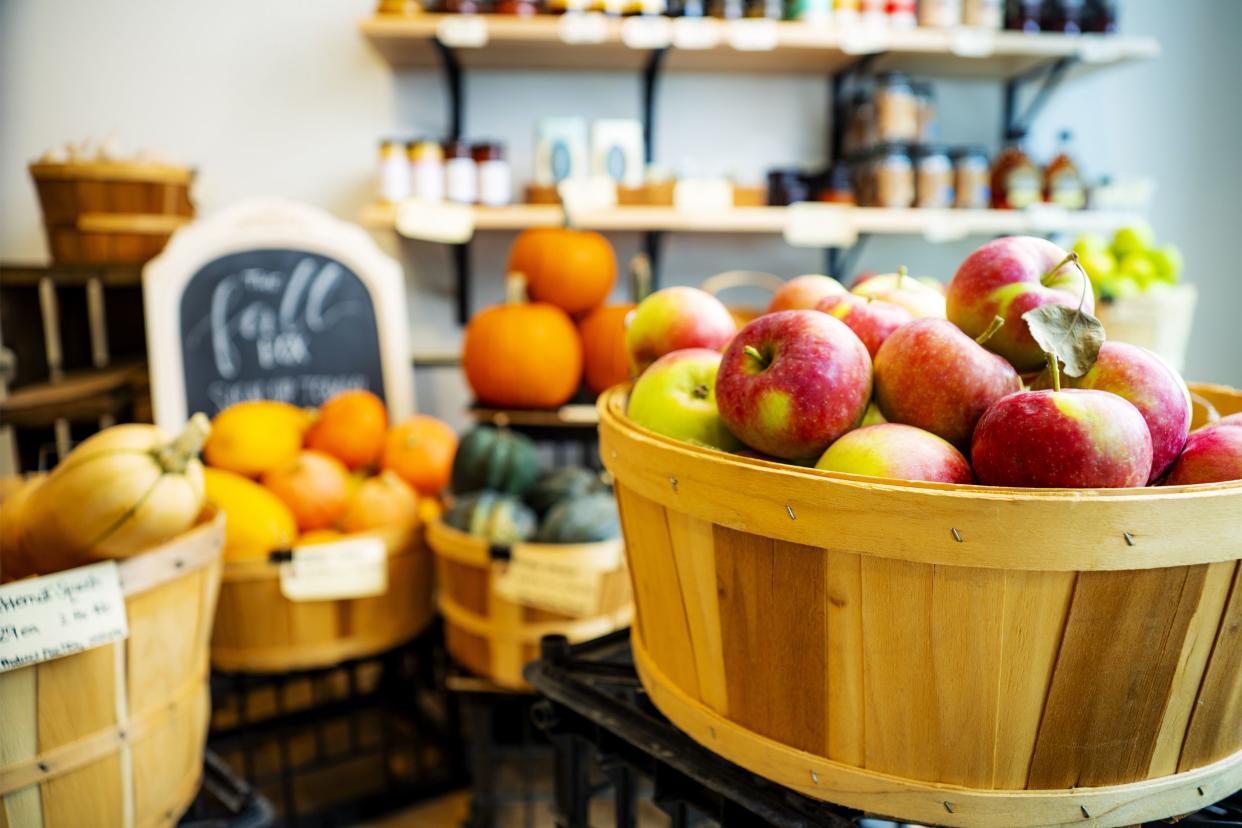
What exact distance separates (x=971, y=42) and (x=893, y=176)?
13.9 inches

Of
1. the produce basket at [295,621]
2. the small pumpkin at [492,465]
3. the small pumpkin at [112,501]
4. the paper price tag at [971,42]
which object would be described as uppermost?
the paper price tag at [971,42]

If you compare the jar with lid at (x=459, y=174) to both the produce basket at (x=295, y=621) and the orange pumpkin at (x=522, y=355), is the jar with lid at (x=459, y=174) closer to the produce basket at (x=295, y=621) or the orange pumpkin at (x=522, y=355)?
the orange pumpkin at (x=522, y=355)

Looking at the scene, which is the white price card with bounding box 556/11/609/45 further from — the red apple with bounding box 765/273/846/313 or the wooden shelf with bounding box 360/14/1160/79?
the red apple with bounding box 765/273/846/313

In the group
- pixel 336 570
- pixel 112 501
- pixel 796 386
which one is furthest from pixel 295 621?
pixel 796 386

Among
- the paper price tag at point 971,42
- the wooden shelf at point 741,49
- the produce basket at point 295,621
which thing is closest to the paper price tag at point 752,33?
the wooden shelf at point 741,49

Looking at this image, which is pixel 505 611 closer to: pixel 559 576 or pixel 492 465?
pixel 559 576

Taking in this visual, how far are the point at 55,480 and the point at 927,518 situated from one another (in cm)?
85

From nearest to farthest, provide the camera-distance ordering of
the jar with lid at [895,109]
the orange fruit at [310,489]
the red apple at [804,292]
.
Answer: the red apple at [804,292], the orange fruit at [310,489], the jar with lid at [895,109]

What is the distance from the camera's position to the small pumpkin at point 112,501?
2.86 feet

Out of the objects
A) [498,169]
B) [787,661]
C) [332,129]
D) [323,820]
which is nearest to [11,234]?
[332,129]

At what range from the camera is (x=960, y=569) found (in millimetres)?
521

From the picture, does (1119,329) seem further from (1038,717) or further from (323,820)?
(323,820)

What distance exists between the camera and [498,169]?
220 centimetres

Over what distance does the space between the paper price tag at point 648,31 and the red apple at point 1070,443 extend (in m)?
1.73
